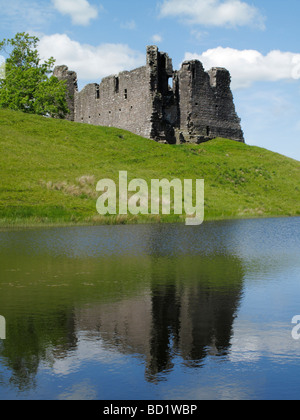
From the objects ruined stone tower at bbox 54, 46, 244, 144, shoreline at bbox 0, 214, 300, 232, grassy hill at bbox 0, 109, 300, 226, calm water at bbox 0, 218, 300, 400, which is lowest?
calm water at bbox 0, 218, 300, 400

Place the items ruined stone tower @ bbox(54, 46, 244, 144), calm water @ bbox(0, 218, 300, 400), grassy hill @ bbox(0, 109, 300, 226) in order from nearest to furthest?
calm water @ bbox(0, 218, 300, 400), grassy hill @ bbox(0, 109, 300, 226), ruined stone tower @ bbox(54, 46, 244, 144)

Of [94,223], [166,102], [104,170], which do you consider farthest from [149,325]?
[166,102]

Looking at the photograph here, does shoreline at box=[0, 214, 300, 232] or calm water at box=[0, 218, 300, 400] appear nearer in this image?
calm water at box=[0, 218, 300, 400]

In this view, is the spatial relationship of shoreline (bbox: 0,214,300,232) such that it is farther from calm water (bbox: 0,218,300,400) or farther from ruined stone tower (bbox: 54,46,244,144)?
ruined stone tower (bbox: 54,46,244,144)

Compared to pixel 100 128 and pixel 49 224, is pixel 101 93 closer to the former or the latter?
pixel 100 128

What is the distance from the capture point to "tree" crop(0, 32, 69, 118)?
56562 millimetres

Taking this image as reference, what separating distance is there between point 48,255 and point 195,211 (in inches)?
723

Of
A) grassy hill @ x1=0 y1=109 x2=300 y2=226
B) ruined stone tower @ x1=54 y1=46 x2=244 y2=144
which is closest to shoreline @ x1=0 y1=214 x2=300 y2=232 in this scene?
grassy hill @ x1=0 y1=109 x2=300 y2=226

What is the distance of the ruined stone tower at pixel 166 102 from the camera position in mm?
53219

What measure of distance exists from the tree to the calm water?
43.1 m

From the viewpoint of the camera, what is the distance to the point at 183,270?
12.7 m

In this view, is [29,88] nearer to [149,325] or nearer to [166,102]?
[166,102]

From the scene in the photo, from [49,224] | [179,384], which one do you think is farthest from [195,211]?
[179,384]

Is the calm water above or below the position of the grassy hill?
below
